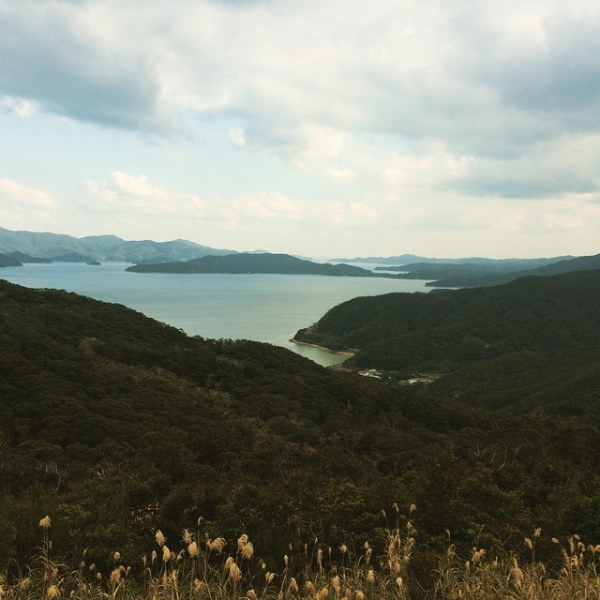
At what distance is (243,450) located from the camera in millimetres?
22594

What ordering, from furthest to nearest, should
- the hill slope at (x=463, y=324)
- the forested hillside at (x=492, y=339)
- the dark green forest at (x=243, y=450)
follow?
the hill slope at (x=463, y=324), the forested hillside at (x=492, y=339), the dark green forest at (x=243, y=450)

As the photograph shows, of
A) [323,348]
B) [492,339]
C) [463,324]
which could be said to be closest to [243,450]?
[323,348]

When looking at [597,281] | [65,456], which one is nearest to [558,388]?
[65,456]

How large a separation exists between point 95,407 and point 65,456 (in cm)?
765

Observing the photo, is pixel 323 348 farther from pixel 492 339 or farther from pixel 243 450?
pixel 243 450

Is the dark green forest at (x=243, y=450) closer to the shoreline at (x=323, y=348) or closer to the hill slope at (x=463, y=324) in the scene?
the hill slope at (x=463, y=324)

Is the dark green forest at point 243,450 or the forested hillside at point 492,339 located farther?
the forested hillside at point 492,339

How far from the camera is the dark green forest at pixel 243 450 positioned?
9141mm

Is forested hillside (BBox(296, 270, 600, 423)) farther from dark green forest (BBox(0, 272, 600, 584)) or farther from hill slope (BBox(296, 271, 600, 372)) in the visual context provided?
dark green forest (BBox(0, 272, 600, 584))

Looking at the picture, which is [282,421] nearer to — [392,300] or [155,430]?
[155,430]

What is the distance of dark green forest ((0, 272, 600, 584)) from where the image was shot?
9.14 m

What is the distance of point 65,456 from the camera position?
783 inches

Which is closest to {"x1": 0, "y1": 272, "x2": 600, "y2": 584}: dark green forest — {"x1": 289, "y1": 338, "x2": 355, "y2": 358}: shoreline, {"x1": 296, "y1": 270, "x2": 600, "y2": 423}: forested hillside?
{"x1": 296, "y1": 270, "x2": 600, "y2": 423}: forested hillside

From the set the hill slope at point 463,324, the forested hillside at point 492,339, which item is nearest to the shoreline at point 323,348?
the hill slope at point 463,324
